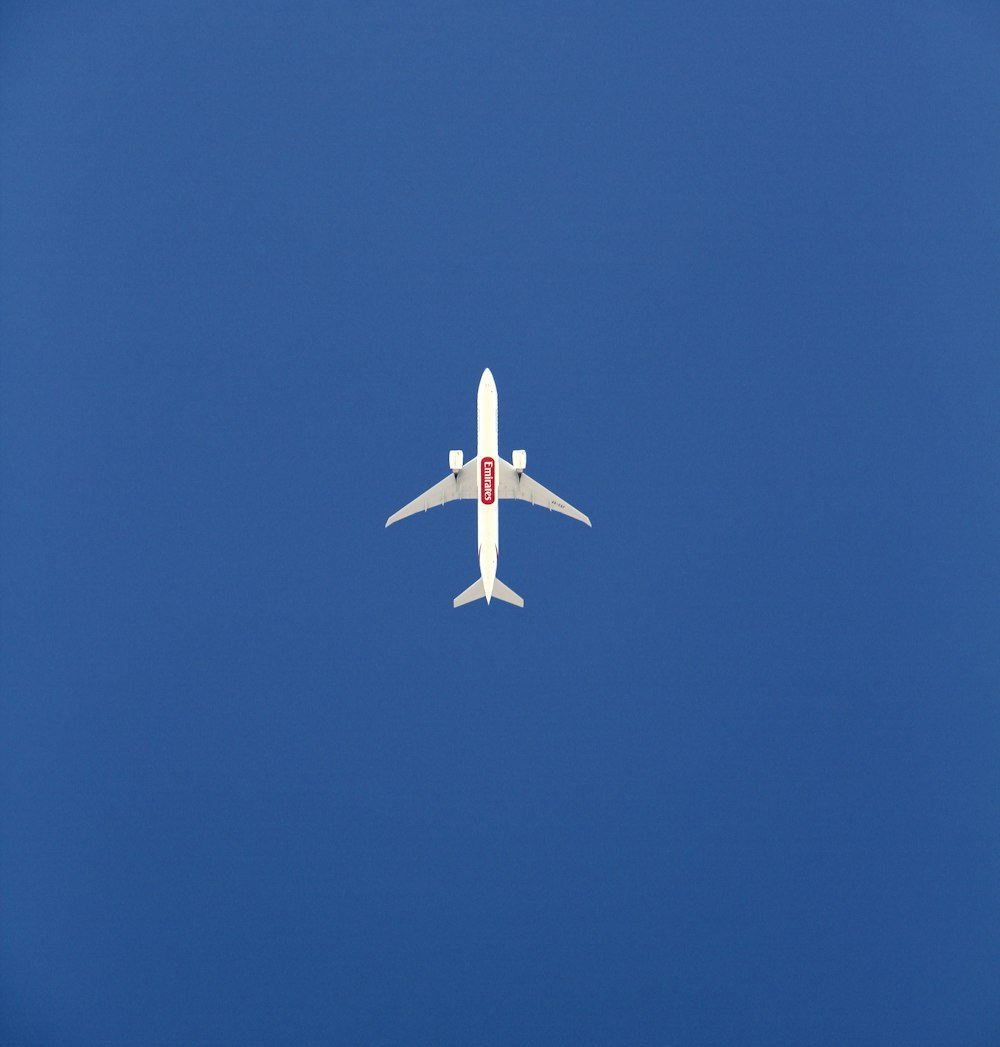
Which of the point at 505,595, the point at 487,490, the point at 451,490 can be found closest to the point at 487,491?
the point at 487,490

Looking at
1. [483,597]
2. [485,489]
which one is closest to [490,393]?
[485,489]

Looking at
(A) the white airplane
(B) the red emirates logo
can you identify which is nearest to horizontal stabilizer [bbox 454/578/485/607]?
(A) the white airplane

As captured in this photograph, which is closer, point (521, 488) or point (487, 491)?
point (487, 491)

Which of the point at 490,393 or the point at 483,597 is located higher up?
the point at 490,393

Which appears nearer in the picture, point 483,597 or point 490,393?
point 490,393

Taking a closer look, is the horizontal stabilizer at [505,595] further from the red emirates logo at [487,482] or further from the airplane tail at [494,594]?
the red emirates logo at [487,482]

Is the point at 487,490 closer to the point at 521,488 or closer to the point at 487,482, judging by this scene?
the point at 487,482

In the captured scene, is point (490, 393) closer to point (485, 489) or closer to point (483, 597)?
point (485, 489)
